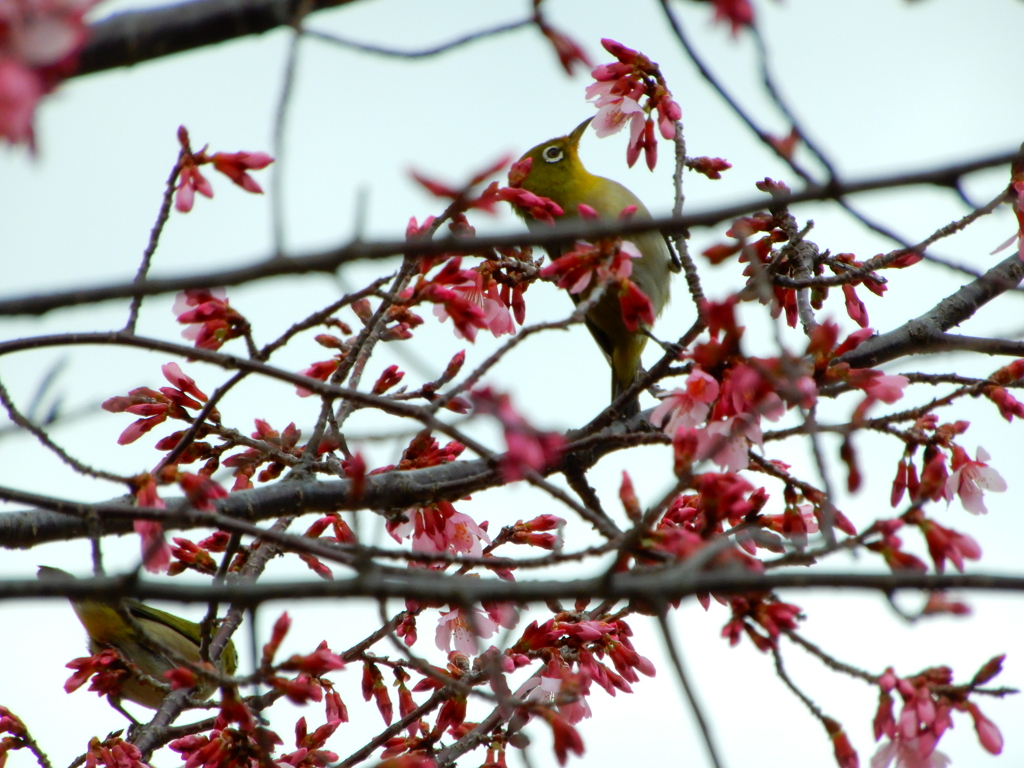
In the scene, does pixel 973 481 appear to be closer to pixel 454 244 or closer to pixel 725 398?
pixel 725 398

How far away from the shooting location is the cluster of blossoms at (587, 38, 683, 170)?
3.28 meters

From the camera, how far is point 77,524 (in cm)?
244

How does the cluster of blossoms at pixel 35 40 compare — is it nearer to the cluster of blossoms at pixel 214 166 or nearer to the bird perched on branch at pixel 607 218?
the cluster of blossoms at pixel 214 166

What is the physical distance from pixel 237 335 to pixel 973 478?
191 cm

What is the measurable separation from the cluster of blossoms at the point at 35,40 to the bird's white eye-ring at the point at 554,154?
4407 millimetres

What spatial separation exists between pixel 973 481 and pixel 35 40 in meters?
2.31

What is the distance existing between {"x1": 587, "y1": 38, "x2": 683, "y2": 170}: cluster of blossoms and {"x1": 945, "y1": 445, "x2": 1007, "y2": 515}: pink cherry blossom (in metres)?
1.32

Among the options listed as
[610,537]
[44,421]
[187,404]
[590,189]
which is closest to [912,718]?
[610,537]

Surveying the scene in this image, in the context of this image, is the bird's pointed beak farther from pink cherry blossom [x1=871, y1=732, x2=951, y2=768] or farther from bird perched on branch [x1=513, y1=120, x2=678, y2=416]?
pink cherry blossom [x1=871, y1=732, x2=951, y2=768]

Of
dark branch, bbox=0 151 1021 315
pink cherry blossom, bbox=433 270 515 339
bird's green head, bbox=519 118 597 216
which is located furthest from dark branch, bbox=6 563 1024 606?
bird's green head, bbox=519 118 597 216

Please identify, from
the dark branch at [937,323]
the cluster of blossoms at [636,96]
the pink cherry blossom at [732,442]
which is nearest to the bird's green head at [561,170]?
the cluster of blossoms at [636,96]

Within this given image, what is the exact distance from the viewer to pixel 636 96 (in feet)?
11.0

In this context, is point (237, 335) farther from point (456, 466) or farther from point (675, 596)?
point (675, 596)

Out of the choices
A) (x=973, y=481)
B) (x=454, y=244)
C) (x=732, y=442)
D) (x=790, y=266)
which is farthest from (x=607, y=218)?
(x=454, y=244)
